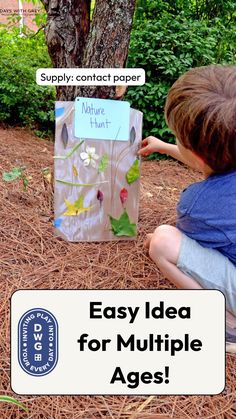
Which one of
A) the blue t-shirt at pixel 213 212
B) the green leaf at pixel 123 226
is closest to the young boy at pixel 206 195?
the blue t-shirt at pixel 213 212

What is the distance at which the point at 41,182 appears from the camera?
207 centimetres

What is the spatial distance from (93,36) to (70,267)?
933 mm

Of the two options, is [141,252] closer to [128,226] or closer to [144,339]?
[128,226]

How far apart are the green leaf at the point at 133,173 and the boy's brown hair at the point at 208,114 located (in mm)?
431

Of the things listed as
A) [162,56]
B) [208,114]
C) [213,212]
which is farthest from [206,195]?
[162,56]

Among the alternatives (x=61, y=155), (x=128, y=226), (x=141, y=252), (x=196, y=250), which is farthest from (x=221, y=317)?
(x=61, y=155)

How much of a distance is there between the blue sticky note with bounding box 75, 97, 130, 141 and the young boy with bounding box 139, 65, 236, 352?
0.38 meters

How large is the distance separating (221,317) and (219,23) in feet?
12.9

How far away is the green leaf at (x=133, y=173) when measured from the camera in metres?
1.74

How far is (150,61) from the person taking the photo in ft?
11.4

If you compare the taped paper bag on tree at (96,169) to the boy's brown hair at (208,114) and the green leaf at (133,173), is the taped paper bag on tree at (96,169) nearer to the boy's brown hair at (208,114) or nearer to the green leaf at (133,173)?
the green leaf at (133,173)

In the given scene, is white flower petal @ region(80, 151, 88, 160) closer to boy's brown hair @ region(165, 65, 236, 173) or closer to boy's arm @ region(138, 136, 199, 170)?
boy's arm @ region(138, 136, 199, 170)

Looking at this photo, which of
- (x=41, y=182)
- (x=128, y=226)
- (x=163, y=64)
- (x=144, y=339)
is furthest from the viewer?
(x=163, y=64)

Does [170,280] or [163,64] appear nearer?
[170,280]
